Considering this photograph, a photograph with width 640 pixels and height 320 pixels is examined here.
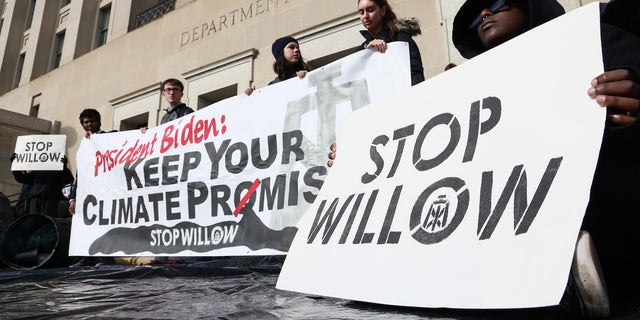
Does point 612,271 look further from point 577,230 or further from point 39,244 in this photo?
point 39,244

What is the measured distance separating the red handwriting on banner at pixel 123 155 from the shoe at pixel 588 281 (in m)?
3.17

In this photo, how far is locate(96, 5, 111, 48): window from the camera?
13695 millimetres

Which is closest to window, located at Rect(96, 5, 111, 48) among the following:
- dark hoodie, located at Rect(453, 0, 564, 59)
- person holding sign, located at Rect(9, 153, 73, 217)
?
person holding sign, located at Rect(9, 153, 73, 217)

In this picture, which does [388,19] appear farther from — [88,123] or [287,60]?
[88,123]

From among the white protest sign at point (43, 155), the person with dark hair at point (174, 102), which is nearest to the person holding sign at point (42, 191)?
the white protest sign at point (43, 155)

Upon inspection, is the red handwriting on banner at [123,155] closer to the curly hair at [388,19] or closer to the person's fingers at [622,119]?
the curly hair at [388,19]

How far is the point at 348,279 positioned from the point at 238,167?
172 centimetres

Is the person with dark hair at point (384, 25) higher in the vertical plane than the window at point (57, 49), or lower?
lower

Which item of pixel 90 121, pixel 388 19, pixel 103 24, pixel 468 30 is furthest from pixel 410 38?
pixel 103 24

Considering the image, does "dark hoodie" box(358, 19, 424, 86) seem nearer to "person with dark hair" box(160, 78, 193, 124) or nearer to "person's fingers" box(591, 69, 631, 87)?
"person's fingers" box(591, 69, 631, 87)

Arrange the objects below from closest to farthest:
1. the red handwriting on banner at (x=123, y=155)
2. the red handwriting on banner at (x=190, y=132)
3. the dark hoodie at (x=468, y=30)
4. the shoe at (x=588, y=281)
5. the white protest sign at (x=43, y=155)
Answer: the shoe at (x=588, y=281) < the dark hoodie at (x=468, y=30) < the red handwriting on banner at (x=190, y=132) < the red handwriting on banner at (x=123, y=155) < the white protest sign at (x=43, y=155)

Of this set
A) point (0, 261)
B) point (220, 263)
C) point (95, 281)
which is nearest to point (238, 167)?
point (220, 263)

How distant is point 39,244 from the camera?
3748mm

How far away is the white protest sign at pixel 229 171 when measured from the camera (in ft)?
8.07
